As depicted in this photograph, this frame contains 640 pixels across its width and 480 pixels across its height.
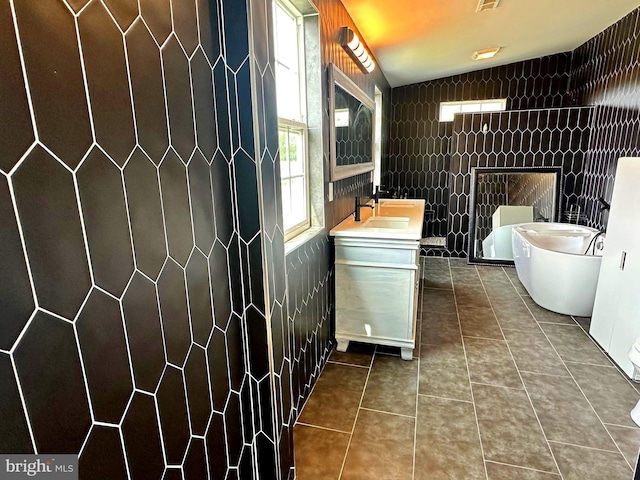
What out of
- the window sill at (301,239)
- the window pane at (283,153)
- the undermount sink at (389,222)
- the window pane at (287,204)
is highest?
the window pane at (283,153)

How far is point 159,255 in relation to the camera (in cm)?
89

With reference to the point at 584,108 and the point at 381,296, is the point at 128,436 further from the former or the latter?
the point at 584,108

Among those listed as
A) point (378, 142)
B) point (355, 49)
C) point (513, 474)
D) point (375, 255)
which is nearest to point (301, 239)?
point (375, 255)

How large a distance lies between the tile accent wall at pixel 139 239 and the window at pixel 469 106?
4538mm

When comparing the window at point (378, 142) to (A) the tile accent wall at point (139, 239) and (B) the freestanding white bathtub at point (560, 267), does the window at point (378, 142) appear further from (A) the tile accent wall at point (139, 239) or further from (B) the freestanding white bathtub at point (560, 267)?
(A) the tile accent wall at point (139, 239)

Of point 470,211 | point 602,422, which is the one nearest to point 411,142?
point 470,211

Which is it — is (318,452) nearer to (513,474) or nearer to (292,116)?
(513,474)

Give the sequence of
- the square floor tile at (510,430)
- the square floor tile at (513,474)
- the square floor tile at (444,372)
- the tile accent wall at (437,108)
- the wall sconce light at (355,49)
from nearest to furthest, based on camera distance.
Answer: the square floor tile at (513,474)
the square floor tile at (510,430)
the square floor tile at (444,372)
the wall sconce light at (355,49)
the tile accent wall at (437,108)

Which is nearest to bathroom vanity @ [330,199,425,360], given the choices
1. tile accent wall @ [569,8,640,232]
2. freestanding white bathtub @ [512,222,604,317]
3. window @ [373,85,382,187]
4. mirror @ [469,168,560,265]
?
freestanding white bathtub @ [512,222,604,317]

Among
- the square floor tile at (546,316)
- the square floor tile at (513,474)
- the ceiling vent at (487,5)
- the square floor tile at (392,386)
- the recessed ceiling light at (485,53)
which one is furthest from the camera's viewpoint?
the recessed ceiling light at (485,53)

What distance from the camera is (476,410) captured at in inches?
78.7

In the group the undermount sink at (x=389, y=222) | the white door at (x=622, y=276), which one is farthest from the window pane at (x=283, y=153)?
the white door at (x=622, y=276)

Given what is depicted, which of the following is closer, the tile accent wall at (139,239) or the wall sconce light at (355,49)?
the tile accent wall at (139,239)

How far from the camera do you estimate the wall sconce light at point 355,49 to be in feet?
7.91
